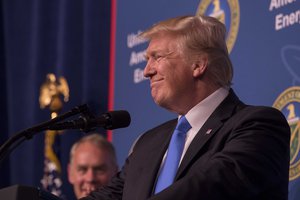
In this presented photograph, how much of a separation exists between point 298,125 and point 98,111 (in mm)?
1574

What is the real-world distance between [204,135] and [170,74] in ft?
1.00

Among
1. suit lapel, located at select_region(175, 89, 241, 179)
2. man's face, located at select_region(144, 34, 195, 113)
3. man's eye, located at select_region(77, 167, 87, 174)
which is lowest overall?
man's eye, located at select_region(77, 167, 87, 174)

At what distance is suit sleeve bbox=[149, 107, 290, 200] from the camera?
6.73 feet

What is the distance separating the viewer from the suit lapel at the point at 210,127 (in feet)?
7.72

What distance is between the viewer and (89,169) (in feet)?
12.8

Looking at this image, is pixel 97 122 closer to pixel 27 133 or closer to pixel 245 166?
pixel 27 133

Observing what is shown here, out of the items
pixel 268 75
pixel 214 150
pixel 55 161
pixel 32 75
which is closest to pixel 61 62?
pixel 32 75

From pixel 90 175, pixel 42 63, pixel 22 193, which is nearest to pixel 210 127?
pixel 22 193

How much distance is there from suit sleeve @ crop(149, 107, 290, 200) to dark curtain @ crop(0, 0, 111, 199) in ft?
6.25

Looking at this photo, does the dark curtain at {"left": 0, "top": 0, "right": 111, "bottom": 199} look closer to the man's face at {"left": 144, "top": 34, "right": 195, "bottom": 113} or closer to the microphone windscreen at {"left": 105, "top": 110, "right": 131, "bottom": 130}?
the man's face at {"left": 144, "top": 34, "right": 195, "bottom": 113}

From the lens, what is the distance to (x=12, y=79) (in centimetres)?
476

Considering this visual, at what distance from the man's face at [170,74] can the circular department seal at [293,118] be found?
41 cm

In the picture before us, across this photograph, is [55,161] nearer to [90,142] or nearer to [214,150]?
[90,142]

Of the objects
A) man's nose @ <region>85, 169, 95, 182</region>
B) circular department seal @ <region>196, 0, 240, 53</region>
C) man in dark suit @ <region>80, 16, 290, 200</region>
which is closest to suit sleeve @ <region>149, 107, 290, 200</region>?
man in dark suit @ <region>80, 16, 290, 200</region>
